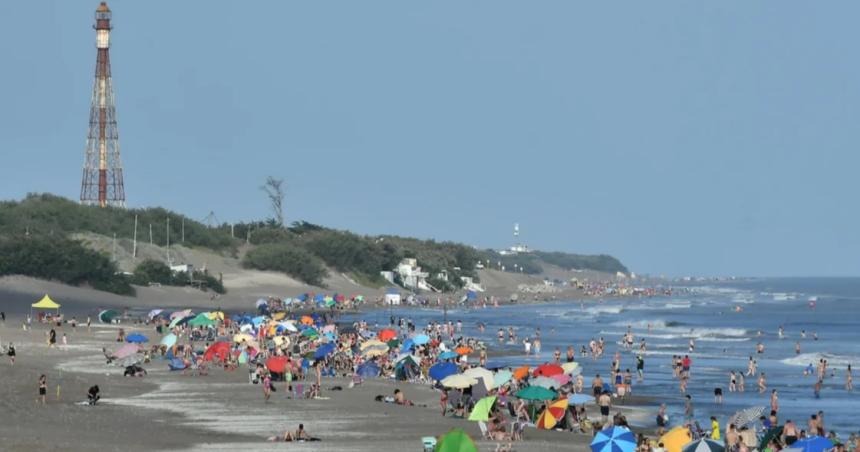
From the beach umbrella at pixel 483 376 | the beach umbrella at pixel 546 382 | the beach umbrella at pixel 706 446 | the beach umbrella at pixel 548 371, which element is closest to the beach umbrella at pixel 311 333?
the beach umbrella at pixel 548 371

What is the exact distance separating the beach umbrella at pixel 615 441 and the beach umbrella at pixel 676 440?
266 cm

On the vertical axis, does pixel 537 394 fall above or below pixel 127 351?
below

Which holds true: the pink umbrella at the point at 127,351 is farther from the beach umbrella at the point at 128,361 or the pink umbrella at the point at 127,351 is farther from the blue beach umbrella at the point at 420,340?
the blue beach umbrella at the point at 420,340

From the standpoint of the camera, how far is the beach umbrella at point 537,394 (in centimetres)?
3383

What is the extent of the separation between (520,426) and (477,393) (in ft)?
21.8

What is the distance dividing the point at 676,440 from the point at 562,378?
31.8 feet

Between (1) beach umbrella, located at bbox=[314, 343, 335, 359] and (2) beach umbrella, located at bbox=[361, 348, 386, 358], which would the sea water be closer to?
(2) beach umbrella, located at bbox=[361, 348, 386, 358]

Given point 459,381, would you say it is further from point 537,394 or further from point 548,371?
point 548,371

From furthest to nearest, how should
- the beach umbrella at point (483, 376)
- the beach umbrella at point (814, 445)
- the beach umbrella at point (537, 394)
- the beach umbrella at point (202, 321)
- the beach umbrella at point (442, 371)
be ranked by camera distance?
the beach umbrella at point (202, 321)
the beach umbrella at point (442, 371)
the beach umbrella at point (483, 376)
the beach umbrella at point (537, 394)
the beach umbrella at point (814, 445)

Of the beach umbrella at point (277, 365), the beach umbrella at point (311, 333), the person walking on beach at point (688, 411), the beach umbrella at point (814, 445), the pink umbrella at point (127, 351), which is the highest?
the beach umbrella at point (311, 333)

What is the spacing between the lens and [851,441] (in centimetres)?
3002

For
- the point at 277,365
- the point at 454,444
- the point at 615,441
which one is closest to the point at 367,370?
the point at 277,365

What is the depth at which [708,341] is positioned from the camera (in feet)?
250

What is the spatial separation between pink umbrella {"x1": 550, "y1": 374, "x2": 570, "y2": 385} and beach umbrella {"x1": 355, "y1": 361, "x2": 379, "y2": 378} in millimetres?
9994
